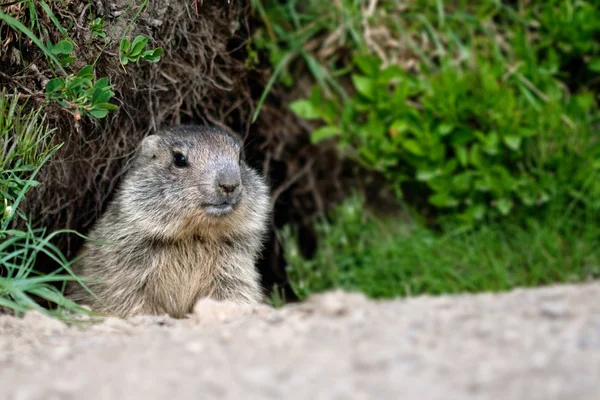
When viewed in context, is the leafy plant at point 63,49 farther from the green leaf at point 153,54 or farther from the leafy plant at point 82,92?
the green leaf at point 153,54

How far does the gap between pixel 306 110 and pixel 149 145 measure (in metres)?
1.80

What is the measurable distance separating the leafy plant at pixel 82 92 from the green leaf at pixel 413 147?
2.77m

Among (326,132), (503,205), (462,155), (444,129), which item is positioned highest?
(326,132)

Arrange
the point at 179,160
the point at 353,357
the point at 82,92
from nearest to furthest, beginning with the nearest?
the point at 353,357, the point at 82,92, the point at 179,160

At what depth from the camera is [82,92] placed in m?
4.29

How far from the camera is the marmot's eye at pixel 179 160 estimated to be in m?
4.87

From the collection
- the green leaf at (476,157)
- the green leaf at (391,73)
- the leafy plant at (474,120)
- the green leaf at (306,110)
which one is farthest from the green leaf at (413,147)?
the green leaf at (306,110)

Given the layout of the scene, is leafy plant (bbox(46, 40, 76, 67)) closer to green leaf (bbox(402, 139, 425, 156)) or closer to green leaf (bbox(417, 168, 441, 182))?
green leaf (bbox(402, 139, 425, 156))

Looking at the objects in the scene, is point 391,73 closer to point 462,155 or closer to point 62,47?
point 462,155

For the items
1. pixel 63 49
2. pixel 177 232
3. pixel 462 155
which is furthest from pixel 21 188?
pixel 462 155

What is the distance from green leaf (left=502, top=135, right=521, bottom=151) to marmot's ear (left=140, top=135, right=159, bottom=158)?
9.10 ft

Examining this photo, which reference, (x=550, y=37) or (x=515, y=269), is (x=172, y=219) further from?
(x=550, y=37)

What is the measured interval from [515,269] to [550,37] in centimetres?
214

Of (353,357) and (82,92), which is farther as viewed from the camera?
(82,92)
